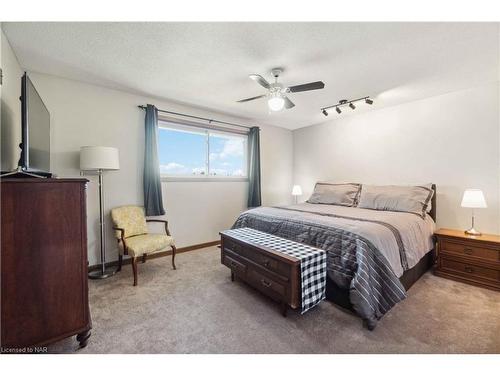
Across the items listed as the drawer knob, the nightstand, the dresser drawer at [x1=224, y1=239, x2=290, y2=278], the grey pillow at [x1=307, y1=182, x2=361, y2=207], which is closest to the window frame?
the grey pillow at [x1=307, y1=182, x2=361, y2=207]

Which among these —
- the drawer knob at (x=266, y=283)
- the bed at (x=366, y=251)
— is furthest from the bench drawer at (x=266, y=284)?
the bed at (x=366, y=251)

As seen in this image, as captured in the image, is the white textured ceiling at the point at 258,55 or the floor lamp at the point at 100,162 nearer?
the white textured ceiling at the point at 258,55

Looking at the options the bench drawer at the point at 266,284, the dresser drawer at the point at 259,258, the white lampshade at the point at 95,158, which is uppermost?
the white lampshade at the point at 95,158

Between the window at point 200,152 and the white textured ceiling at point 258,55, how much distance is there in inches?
28.6

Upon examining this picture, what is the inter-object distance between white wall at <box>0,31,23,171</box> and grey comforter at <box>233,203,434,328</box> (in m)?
2.49

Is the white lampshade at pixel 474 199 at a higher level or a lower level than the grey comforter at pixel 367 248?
higher

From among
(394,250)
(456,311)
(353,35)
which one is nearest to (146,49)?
(353,35)

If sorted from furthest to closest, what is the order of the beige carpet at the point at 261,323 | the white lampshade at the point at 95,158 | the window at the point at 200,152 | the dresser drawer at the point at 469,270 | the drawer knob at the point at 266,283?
1. the window at the point at 200,152
2. the white lampshade at the point at 95,158
3. the dresser drawer at the point at 469,270
4. the drawer knob at the point at 266,283
5. the beige carpet at the point at 261,323

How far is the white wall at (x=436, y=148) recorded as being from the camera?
2.74m

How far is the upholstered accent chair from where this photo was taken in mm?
2455

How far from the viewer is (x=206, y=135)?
3.86 m

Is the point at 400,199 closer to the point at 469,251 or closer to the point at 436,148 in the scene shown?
the point at 469,251

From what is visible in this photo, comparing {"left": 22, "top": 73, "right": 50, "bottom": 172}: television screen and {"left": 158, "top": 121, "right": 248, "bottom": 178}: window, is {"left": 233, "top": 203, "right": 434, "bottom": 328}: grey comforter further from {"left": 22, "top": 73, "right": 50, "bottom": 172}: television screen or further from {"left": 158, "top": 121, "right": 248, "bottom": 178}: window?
{"left": 22, "top": 73, "right": 50, "bottom": 172}: television screen

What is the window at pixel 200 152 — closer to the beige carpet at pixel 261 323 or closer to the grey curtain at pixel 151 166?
the grey curtain at pixel 151 166
